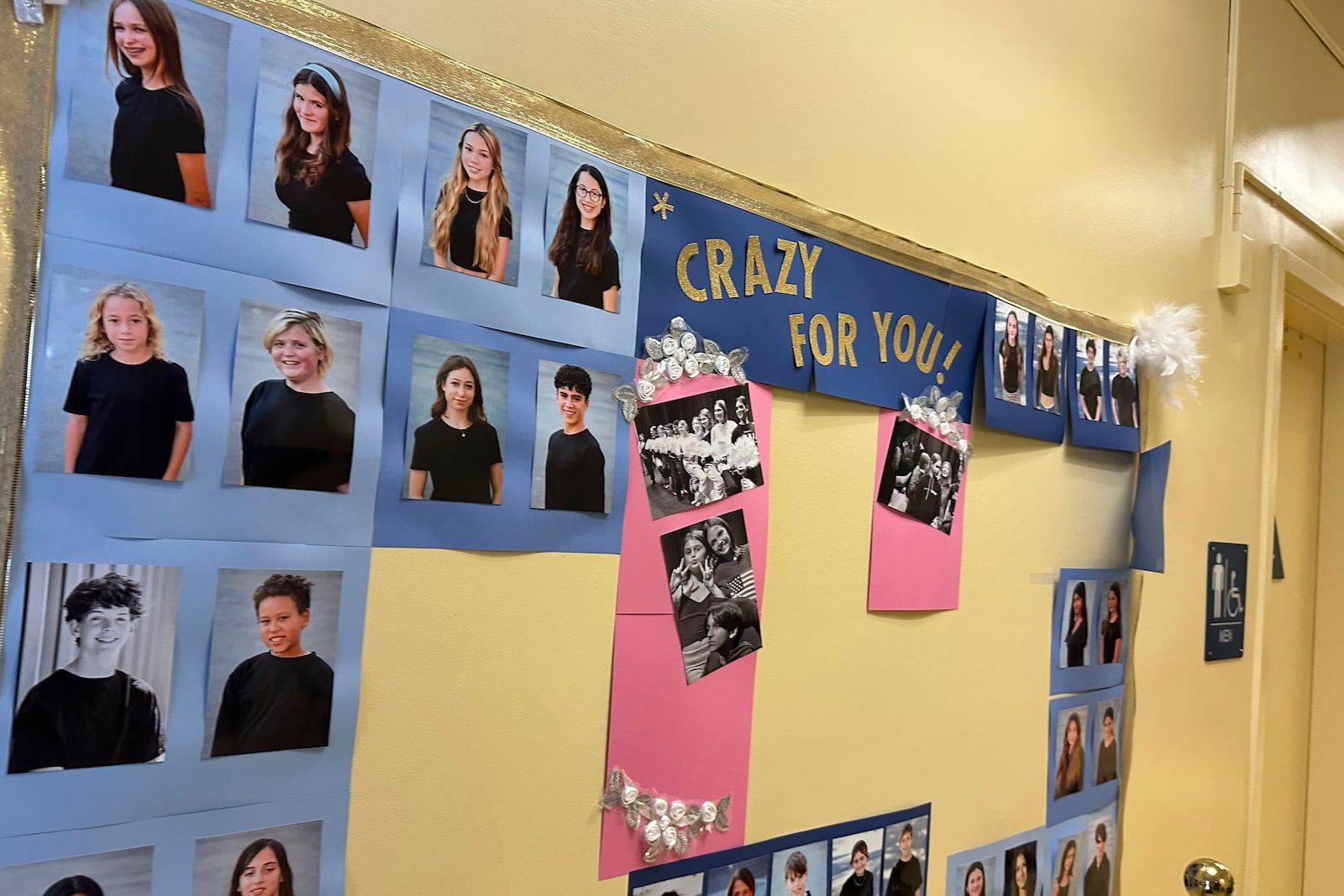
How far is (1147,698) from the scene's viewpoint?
5.33ft

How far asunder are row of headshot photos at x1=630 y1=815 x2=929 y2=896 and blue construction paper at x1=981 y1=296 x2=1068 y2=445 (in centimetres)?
56

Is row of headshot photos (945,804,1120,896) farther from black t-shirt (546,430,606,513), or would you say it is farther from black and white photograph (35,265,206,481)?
black and white photograph (35,265,206,481)

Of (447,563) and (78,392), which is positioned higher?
(78,392)

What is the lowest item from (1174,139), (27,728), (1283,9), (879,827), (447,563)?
(879,827)

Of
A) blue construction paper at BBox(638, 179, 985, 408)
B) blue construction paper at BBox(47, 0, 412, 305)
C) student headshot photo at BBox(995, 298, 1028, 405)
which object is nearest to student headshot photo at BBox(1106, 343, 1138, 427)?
student headshot photo at BBox(995, 298, 1028, 405)

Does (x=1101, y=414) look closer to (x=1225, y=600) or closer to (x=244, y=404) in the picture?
(x=1225, y=600)

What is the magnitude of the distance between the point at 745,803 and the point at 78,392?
0.75m

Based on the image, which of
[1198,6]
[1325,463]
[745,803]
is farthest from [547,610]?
[1325,463]

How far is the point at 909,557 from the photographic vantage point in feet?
3.84

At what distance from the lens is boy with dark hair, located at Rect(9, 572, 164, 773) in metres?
0.59

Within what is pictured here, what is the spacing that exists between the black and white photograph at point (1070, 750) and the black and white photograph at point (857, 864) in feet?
1.46

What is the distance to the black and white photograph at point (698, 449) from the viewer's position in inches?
35.7

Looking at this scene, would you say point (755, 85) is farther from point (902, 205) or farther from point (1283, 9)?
point (1283, 9)

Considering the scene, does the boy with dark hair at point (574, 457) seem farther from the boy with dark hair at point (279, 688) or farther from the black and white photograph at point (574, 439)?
the boy with dark hair at point (279, 688)
